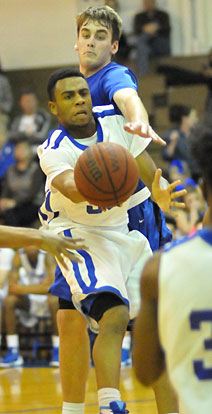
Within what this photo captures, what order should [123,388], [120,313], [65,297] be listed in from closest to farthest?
[120,313] < [65,297] < [123,388]

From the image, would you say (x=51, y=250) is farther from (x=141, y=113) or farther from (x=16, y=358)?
(x=16, y=358)

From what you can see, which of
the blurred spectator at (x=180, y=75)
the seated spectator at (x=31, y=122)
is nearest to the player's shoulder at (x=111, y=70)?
the seated spectator at (x=31, y=122)

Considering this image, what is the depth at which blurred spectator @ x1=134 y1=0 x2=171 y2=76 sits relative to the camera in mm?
13908

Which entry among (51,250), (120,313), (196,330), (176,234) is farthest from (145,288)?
(176,234)

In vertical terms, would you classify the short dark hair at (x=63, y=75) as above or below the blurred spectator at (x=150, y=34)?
above

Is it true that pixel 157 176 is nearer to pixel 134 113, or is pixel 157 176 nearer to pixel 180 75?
pixel 134 113

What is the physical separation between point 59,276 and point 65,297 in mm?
139

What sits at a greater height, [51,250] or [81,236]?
[51,250]

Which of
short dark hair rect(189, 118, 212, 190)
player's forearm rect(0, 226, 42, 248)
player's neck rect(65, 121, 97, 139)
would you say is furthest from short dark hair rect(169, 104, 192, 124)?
short dark hair rect(189, 118, 212, 190)

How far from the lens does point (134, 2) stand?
1462 centimetres

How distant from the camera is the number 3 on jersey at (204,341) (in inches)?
88.6

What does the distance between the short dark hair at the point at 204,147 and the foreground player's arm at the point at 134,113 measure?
1425 mm

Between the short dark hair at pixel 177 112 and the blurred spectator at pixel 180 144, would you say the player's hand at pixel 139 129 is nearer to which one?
the blurred spectator at pixel 180 144

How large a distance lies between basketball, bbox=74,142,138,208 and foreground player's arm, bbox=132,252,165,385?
1.27 m
